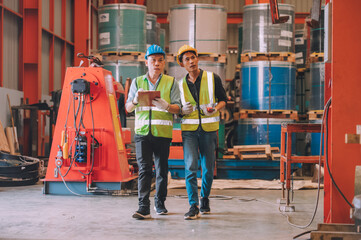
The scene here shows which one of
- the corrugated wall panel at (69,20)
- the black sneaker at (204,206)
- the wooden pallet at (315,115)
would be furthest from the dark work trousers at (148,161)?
the corrugated wall panel at (69,20)

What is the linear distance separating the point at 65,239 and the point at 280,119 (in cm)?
653

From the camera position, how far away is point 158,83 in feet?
16.8

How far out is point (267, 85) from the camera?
32.2 feet

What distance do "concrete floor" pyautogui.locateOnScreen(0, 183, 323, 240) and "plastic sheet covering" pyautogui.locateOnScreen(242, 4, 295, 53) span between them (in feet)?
12.6

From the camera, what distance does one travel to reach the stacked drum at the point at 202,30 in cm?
931

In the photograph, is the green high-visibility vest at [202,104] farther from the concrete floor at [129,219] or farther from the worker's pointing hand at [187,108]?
the concrete floor at [129,219]

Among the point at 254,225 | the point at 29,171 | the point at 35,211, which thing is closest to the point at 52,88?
the point at 29,171

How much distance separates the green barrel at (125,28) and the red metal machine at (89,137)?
322 centimetres

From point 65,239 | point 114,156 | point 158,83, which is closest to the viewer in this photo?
point 65,239

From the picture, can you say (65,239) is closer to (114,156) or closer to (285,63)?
(114,156)

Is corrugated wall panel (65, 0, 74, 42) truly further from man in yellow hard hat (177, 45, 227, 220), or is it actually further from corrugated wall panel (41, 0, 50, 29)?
man in yellow hard hat (177, 45, 227, 220)

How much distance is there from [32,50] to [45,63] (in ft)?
4.41

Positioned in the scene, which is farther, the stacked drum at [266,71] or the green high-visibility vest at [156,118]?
the stacked drum at [266,71]

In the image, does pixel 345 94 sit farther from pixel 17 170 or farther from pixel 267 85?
pixel 267 85
